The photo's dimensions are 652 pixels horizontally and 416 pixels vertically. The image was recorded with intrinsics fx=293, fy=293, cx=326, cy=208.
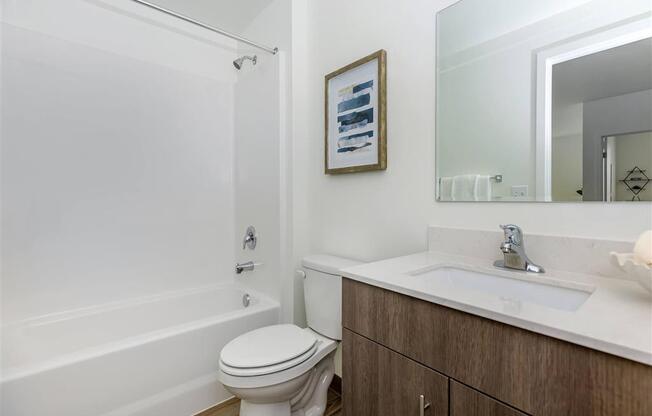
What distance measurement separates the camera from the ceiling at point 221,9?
6.57 ft

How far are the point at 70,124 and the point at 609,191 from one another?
255 cm

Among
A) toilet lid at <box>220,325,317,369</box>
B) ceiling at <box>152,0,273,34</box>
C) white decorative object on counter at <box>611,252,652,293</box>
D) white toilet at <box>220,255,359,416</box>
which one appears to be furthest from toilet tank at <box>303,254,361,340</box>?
ceiling at <box>152,0,273,34</box>

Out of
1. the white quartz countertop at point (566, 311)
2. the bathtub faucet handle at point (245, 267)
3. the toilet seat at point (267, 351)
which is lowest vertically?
the toilet seat at point (267, 351)

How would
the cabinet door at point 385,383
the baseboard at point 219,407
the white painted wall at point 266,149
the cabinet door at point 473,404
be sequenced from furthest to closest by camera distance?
1. the white painted wall at point 266,149
2. the baseboard at point 219,407
3. the cabinet door at point 385,383
4. the cabinet door at point 473,404

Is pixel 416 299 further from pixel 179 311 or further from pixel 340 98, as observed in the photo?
pixel 179 311

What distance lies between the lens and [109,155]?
6.16 ft

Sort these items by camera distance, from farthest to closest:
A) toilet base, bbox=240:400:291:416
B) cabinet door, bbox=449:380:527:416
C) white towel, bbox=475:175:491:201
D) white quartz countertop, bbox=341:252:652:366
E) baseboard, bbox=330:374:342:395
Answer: baseboard, bbox=330:374:342:395
toilet base, bbox=240:400:291:416
white towel, bbox=475:175:491:201
cabinet door, bbox=449:380:527:416
white quartz countertop, bbox=341:252:652:366

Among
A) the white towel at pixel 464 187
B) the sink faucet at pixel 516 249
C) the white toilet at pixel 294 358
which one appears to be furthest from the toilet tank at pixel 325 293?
the sink faucet at pixel 516 249

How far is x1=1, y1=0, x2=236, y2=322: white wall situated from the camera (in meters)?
1.62

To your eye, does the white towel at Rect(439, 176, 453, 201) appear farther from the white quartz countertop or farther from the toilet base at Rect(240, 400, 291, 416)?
the toilet base at Rect(240, 400, 291, 416)

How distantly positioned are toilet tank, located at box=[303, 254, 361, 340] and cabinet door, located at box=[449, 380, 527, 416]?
0.78m

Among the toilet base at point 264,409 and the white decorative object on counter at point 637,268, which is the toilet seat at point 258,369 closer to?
the toilet base at point 264,409

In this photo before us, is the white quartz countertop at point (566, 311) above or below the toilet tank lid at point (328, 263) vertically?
above

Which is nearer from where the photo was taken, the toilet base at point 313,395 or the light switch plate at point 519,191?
the light switch plate at point 519,191
